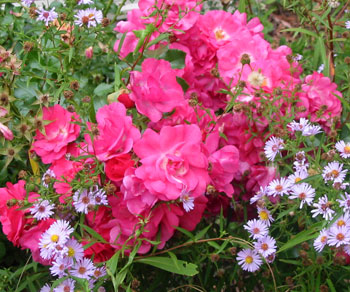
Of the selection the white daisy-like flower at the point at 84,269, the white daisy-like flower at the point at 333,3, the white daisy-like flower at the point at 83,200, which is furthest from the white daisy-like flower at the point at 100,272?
the white daisy-like flower at the point at 333,3

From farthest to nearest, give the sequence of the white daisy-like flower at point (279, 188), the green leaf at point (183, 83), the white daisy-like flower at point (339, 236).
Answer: the green leaf at point (183, 83), the white daisy-like flower at point (279, 188), the white daisy-like flower at point (339, 236)

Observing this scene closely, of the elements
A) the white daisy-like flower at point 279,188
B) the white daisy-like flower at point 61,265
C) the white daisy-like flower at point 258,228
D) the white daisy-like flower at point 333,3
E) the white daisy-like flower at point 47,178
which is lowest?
the white daisy-like flower at point 61,265

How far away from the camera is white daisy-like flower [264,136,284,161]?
1.18 meters

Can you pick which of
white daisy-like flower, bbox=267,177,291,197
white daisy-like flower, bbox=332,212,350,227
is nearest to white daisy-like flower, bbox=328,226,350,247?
white daisy-like flower, bbox=332,212,350,227

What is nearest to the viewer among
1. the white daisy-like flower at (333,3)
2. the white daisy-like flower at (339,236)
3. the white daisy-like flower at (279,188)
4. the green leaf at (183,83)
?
the white daisy-like flower at (339,236)

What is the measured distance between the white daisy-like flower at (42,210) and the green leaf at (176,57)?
1.43 feet

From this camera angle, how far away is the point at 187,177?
1.09 meters

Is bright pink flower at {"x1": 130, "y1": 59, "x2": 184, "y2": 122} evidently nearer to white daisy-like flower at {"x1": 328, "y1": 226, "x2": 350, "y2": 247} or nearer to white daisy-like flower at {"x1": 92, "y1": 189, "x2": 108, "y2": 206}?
white daisy-like flower at {"x1": 92, "y1": 189, "x2": 108, "y2": 206}

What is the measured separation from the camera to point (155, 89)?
3.86ft

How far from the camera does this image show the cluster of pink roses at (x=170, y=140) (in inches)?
43.4

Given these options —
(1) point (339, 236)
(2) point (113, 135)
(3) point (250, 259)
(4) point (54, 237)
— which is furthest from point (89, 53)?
(1) point (339, 236)

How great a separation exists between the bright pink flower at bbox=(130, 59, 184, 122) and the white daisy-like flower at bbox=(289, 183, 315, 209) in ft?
0.97

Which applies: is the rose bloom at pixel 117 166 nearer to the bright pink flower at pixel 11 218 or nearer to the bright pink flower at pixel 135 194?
the bright pink flower at pixel 135 194

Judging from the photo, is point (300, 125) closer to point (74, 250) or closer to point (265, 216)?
point (265, 216)
